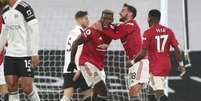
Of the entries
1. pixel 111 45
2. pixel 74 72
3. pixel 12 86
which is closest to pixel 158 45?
pixel 74 72

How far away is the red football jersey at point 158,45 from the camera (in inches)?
467

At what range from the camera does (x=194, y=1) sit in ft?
52.4

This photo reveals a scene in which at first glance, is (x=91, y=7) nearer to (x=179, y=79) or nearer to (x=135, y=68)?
(x=179, y=79)

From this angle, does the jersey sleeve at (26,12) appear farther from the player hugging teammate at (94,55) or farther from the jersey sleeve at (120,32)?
the jersey sleeve at (120,32)

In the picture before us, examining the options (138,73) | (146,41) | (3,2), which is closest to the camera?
(3,2)

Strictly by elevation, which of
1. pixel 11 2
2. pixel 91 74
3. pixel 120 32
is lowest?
pixel 91 74

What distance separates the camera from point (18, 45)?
10.8m

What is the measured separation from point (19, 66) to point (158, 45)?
2522 mm

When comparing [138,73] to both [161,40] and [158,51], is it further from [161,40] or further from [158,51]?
[161,40]

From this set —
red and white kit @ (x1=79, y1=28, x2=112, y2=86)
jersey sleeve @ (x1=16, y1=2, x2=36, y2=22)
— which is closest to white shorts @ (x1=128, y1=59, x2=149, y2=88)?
red and white kit @ (x1=79, y1=28, x2=112, y2=86)

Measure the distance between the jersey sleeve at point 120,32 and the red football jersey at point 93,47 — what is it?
92mm

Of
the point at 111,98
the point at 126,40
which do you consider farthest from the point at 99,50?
the point at 111,98

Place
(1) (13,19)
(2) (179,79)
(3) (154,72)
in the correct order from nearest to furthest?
(1) (13,19) → (3) (154,72) → (2) (179,79)

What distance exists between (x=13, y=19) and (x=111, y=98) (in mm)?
5229
